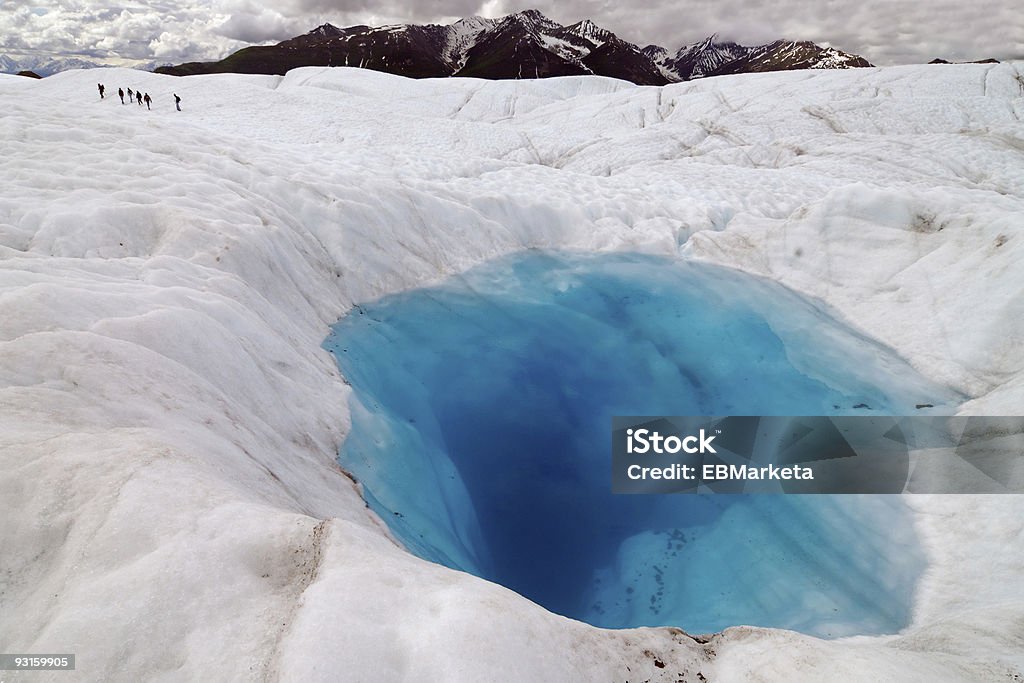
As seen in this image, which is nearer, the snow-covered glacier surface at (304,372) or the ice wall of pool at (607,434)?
the snow-covered glacier surface at (304,372)

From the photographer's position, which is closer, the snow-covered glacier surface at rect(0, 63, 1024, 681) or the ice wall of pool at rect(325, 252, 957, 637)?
the snow-covered glacier surface at rect(0, 63, 1024, 681)

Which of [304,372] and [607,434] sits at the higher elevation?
[304,372]

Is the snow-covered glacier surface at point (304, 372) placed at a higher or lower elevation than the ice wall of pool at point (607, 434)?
higher

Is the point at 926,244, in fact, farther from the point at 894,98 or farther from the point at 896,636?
the point at 894,98

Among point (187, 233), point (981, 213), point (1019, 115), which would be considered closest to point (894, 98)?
point (1019, 115)

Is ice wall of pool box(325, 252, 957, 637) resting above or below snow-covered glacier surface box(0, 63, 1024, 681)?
below
